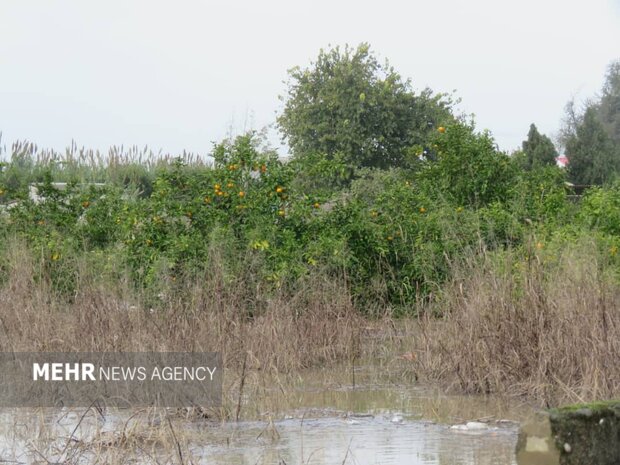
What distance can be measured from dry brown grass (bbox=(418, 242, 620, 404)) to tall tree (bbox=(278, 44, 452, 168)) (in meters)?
26.7

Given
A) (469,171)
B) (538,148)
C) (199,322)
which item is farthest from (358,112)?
(199,322)

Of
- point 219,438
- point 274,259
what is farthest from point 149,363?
point 274,259

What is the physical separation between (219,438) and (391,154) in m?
30.9

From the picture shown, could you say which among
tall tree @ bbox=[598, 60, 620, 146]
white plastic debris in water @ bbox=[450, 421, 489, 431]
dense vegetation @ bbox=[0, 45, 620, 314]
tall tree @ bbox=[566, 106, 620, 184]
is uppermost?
tall tree @ bbox=[598, 60, 620, 146]

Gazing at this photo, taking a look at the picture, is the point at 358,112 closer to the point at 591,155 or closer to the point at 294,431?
the point at 591,155

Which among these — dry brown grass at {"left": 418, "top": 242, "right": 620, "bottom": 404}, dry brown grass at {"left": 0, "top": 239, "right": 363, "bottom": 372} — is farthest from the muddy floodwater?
dry brown grass at {"left": 0, "top": 239, "right": 363, "bottom": 372}

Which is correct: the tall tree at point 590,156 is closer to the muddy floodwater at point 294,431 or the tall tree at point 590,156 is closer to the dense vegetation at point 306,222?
the dense vegetation at point 306,222

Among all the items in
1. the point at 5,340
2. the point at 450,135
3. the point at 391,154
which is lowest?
the point at 5,340

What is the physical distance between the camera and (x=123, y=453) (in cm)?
569

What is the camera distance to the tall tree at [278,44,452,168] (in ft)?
118

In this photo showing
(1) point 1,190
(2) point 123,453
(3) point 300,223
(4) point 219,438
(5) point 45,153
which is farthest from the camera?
(5) point 45,153

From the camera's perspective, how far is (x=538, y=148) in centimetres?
3881

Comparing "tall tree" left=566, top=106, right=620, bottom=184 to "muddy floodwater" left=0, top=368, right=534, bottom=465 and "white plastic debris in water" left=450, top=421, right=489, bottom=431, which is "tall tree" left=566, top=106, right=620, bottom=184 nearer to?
"muddy floodwater" left=0, top=368, right=534, bottom=465

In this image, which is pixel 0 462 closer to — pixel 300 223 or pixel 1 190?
pixel 300 223
